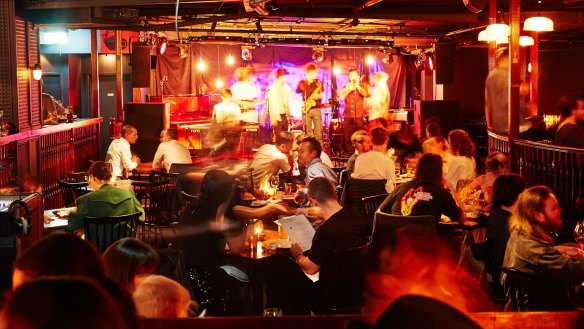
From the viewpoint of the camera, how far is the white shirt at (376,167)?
920 cm

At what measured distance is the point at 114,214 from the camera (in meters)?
7.11

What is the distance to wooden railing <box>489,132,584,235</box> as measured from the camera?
8148 mm

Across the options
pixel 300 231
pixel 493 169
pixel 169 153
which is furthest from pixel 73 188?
pixel 493 169

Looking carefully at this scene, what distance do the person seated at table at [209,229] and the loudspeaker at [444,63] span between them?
44.4ft

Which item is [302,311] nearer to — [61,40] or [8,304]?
[8,304]

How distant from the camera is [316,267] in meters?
5.49

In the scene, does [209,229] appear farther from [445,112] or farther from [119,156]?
[445,112]

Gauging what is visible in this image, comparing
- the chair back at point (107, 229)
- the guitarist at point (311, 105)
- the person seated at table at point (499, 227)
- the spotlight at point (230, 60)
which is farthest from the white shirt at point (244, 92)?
the person seated at table at point (499, 227)

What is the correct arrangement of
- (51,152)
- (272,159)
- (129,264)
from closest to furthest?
(129,264), (272,159), (51,152)

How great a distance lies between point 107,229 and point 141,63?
1020cm

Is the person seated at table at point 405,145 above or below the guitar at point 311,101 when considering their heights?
below

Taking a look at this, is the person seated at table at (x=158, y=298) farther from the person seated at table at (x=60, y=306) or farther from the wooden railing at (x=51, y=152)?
the wooden railing at (x=51, y=152)

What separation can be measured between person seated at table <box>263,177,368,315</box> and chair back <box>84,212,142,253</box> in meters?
1.77

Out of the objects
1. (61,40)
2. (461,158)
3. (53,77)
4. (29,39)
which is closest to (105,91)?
(53,77)
